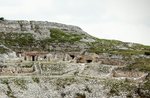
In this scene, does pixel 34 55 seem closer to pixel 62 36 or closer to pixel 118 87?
pixel 62 36

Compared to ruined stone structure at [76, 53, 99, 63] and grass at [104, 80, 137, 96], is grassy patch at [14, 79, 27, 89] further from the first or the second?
ruined stone structure at [76, 53, 99, 63]

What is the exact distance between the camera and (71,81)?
90.1m

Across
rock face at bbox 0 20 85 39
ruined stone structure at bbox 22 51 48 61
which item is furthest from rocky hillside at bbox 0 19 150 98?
ruined stone structure at bbox 22 51 48 61

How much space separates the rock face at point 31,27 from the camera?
136 metres

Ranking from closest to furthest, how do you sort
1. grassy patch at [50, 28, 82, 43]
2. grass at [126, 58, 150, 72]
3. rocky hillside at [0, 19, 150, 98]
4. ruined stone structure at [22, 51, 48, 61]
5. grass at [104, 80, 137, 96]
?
rocky hillside at [0, 19, 150, 98]
grass at [104, 80, 137, 96]
grass at [126, 58, 150, 72]
ruined stone structure at [22, 51, 48, 61]
grassy patch at [50, 28, 82, 43]

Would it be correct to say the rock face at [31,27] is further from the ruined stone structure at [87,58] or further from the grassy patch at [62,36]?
the ruined stone structure at [87,58]

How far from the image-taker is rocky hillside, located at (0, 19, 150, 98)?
286 ft

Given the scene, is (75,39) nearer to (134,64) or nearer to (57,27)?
(57,27)

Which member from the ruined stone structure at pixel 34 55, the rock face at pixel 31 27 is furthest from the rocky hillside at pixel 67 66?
the ruined stone structure at pixel 34 55

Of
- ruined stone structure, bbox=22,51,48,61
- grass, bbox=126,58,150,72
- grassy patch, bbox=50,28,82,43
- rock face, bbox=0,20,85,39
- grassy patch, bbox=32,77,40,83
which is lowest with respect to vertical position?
grassy patch, bbox=32,77,40,83

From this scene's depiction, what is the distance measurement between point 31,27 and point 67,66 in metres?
Answer: 43.7

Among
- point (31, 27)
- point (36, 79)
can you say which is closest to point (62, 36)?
point (31, 27)

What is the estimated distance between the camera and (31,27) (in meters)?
142

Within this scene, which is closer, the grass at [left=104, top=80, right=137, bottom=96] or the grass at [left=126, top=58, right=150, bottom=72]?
the grass at [left=104, top=80, right=137, bottom=96]
